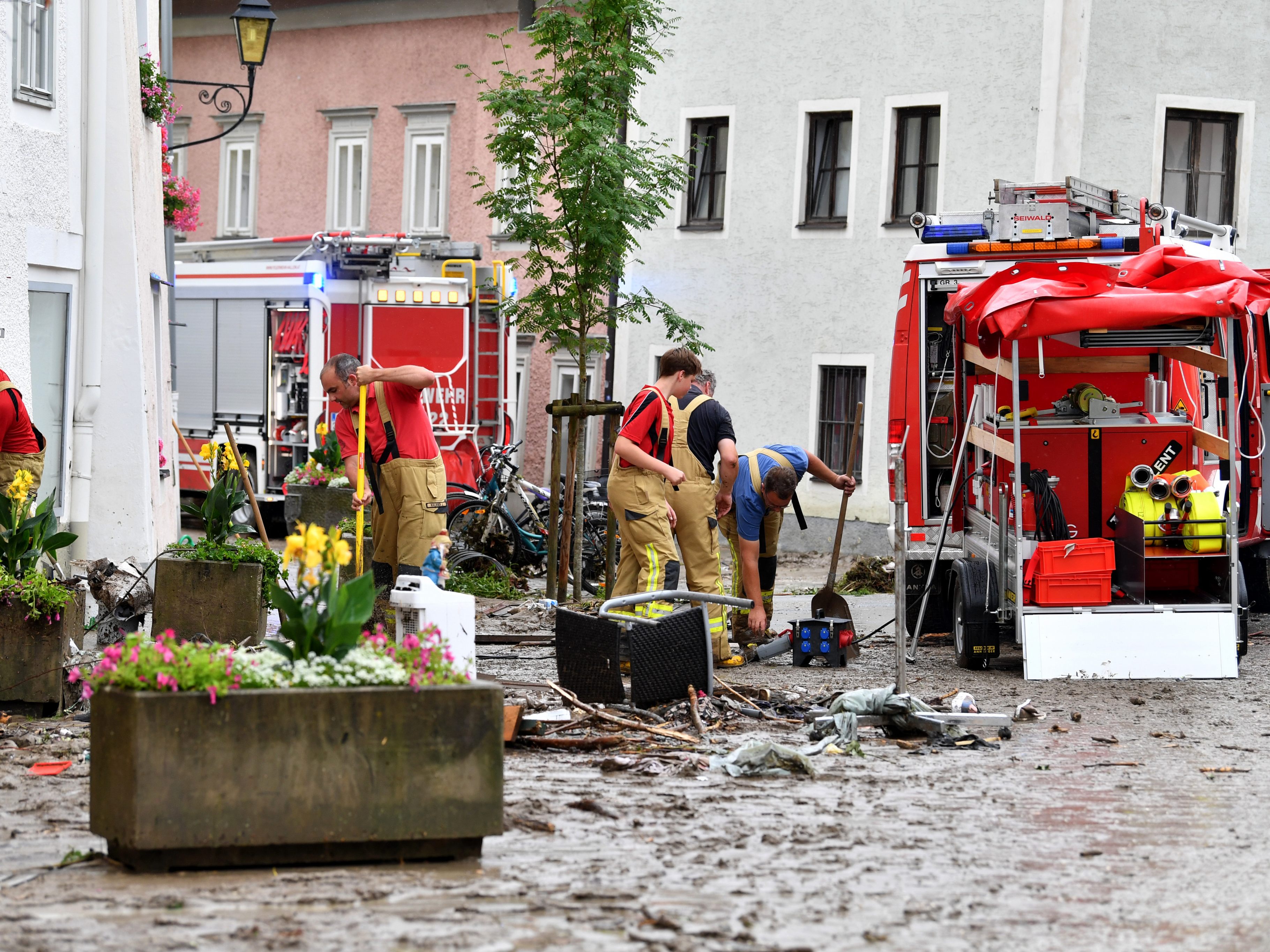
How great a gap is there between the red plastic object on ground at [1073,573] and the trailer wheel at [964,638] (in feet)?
1.68

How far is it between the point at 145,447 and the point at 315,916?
9808 millimetres

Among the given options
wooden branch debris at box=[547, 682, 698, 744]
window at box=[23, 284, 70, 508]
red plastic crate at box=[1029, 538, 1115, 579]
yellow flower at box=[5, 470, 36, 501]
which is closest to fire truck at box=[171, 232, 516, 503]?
window at box=[23, 284, 70, 508]

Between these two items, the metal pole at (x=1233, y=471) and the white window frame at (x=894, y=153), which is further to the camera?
the white window frame at (x=894, y=153)

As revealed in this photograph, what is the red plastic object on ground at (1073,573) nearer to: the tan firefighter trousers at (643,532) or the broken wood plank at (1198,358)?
the broken wood plank at (1198,358)

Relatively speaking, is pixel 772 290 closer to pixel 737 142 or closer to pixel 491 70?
pixel 737 142

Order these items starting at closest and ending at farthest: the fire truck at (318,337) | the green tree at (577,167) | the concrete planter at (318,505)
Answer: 1. the green tree at (577,167)
2. the concrete planter at (318,505)
3. the fire truck at (318,337)

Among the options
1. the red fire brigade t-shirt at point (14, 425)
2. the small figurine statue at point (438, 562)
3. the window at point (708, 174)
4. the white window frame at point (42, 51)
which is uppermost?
the window at point (708, 174)

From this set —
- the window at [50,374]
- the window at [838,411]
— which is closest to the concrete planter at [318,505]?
the window at [50,374]

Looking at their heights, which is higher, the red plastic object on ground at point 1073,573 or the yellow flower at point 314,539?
the yellow flower at point 314,539

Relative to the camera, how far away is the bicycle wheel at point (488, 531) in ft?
→ 50.6

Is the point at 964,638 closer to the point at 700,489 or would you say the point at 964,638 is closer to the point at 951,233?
the point at 700,489

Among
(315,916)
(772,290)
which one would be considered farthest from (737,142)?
(315,916)

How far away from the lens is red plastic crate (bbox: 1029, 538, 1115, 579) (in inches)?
398

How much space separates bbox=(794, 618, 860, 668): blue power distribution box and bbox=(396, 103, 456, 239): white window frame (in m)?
17.6
